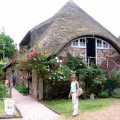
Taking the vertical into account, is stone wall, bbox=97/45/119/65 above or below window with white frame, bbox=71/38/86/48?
below

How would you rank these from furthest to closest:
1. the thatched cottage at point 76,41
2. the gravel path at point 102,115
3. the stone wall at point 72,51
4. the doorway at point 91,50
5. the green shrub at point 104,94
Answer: the doorway at point 91,50, the stone wall at point 72,51, the thatched cottage at point 76,41, the green shrub at point 104,94, the gravel path at point 102,115

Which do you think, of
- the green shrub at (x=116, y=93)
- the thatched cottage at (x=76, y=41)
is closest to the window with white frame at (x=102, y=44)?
the thatched cottage at (x=76, y=41)

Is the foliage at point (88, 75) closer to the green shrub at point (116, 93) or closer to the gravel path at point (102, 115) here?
the green shrub at point (116, 93)

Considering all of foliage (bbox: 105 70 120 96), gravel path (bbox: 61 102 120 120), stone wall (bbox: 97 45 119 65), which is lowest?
gravel path (bbox: 61 102 120 120)

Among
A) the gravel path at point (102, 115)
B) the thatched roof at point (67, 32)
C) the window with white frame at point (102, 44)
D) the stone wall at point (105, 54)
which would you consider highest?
the thatched roof at point (67, 32)

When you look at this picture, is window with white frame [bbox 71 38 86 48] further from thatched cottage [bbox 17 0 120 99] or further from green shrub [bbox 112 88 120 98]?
green shrub [bbox 112 88 120 98]

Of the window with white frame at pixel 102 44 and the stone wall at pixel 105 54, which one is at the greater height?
the window with white frame at pixel 102 44

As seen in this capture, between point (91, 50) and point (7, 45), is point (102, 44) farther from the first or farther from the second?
point (7, 45)

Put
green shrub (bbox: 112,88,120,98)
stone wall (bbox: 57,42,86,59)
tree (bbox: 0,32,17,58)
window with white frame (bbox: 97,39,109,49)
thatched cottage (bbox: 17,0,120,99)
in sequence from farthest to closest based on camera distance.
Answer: tree (bbox: 0,32,17,58), window with white frame (bbox: 97,39,109,49), stone wall (bbox: 57,42,86,59), thatched cottage (bbox: 17,0,120,99), green shrub (bbox: 112,88,120,98)

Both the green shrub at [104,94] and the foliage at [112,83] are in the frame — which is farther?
the foliage at [112,83]

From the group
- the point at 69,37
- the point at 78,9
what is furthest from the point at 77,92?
the point at 78,9

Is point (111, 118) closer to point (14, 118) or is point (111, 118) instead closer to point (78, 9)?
point (14, 118)

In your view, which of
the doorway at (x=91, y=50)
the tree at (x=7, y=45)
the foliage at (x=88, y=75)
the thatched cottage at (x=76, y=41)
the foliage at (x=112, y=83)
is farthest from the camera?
the tree at (x=7, y=45)

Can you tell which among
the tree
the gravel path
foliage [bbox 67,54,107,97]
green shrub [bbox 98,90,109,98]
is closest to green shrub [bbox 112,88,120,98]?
green shrub [bbox 98,90,109,98]
